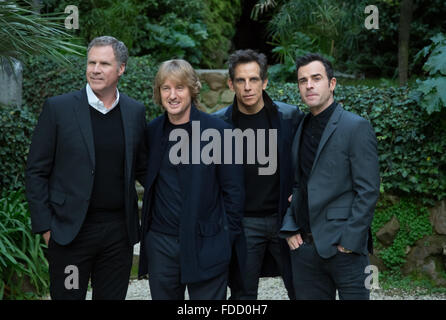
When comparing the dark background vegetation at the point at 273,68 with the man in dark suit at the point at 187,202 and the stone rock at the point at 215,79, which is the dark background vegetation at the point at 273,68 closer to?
the stone rock at the point at 215,79

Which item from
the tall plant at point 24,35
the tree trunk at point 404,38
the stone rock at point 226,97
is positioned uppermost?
the tree trunk at point 404,38

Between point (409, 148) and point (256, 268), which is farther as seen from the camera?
point (409, 148)

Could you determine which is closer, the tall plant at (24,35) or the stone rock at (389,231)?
the tall plant at (24,35)

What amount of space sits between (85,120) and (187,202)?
734 mm

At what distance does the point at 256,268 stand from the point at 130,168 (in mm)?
991

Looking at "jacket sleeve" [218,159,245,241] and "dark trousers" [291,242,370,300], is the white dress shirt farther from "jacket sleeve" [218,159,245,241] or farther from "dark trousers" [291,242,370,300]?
"dark trousers" [291,242,370,300]

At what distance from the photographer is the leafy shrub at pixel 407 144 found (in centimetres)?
498

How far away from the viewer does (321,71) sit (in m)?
2.89

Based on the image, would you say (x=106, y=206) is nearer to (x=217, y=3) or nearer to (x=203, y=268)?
(x=203, y=268)

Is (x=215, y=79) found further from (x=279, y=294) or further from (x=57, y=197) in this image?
(x=57, y=197)

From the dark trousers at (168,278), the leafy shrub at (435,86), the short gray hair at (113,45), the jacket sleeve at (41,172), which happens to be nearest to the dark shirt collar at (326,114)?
the dark trousers at (168,278)

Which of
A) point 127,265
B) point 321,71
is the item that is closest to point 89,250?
point 127,265

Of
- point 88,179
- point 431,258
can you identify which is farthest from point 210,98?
point 88,179

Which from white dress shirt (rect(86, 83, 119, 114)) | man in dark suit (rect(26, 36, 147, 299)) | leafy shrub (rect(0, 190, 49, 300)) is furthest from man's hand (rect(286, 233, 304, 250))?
leafy shrub (rect(0, 190, 49, 300))
